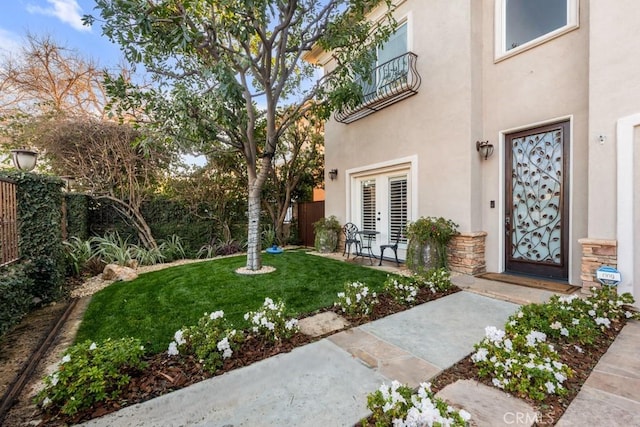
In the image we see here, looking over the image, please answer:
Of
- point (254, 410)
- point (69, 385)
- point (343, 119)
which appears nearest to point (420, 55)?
point (343, 119)

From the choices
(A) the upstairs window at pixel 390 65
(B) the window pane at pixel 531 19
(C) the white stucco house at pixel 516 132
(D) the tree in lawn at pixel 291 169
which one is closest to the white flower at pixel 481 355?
(C) the white stucco house at pixel 516 132

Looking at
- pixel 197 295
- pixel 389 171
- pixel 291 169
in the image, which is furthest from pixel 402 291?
pixel 291 169

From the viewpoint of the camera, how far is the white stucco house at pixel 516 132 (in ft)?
11.6

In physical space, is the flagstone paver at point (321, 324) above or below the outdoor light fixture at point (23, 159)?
below

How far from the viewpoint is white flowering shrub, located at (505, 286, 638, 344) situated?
2.57m

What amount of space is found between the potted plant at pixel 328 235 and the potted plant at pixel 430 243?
2903 mm

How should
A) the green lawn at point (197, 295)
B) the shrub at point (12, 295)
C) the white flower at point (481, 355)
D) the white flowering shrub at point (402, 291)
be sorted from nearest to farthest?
the white flower at point (481, 355), the shrub at point (12, 295), the green lawn at point (197, 295), the white flowering shrub at point (402, 291)

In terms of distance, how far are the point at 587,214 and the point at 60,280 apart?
316 inches

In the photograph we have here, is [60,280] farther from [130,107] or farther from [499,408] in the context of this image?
[499,408]

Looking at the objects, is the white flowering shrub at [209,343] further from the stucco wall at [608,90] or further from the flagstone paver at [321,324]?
the stucco wall at [608,90]

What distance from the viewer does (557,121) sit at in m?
4.44

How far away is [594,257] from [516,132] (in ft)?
7.90

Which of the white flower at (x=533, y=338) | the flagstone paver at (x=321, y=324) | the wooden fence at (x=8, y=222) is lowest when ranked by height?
the flagstone paver at (x=321, y=324)

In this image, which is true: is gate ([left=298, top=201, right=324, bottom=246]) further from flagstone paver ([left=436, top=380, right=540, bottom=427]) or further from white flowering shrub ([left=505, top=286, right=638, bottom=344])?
flagstone paver ([left=436, top=380, right=540, bottom=427])
